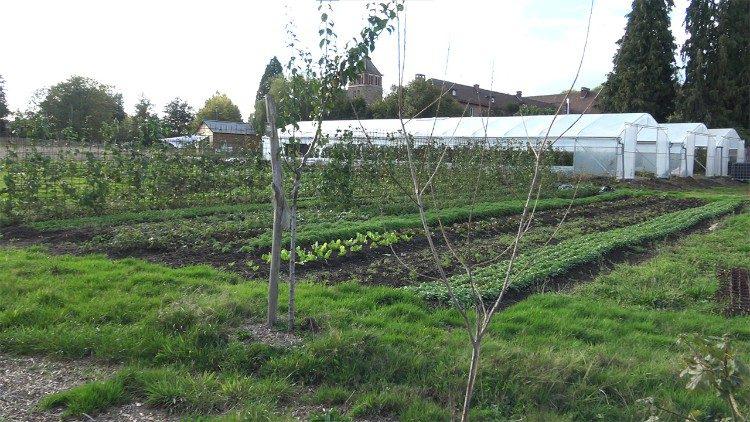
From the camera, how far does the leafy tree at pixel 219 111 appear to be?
230ft

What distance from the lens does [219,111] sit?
70625 millimetres

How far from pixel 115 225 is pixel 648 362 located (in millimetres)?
9001

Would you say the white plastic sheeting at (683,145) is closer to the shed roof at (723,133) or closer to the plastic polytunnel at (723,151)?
the plastic polytunnel at (723,151)

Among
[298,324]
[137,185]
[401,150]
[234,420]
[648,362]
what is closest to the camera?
[234,420]

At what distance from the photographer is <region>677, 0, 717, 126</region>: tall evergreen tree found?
3872 centimetres

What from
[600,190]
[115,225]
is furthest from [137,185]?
[600,190]

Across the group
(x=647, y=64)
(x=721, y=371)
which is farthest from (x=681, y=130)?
(x=721, y=371)

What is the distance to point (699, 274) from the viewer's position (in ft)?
23.6

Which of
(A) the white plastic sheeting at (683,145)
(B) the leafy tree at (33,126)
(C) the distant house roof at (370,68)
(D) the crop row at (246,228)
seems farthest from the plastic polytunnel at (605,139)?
(C) the distant house roof at (370,68)

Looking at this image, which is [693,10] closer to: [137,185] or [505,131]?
[505,131]

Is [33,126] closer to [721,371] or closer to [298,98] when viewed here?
[298,98]

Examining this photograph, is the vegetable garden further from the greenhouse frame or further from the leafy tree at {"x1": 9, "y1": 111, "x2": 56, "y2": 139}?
the greenhouse frame

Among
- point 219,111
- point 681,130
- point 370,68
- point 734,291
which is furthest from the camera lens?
point 219,111

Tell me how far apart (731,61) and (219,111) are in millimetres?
53898
